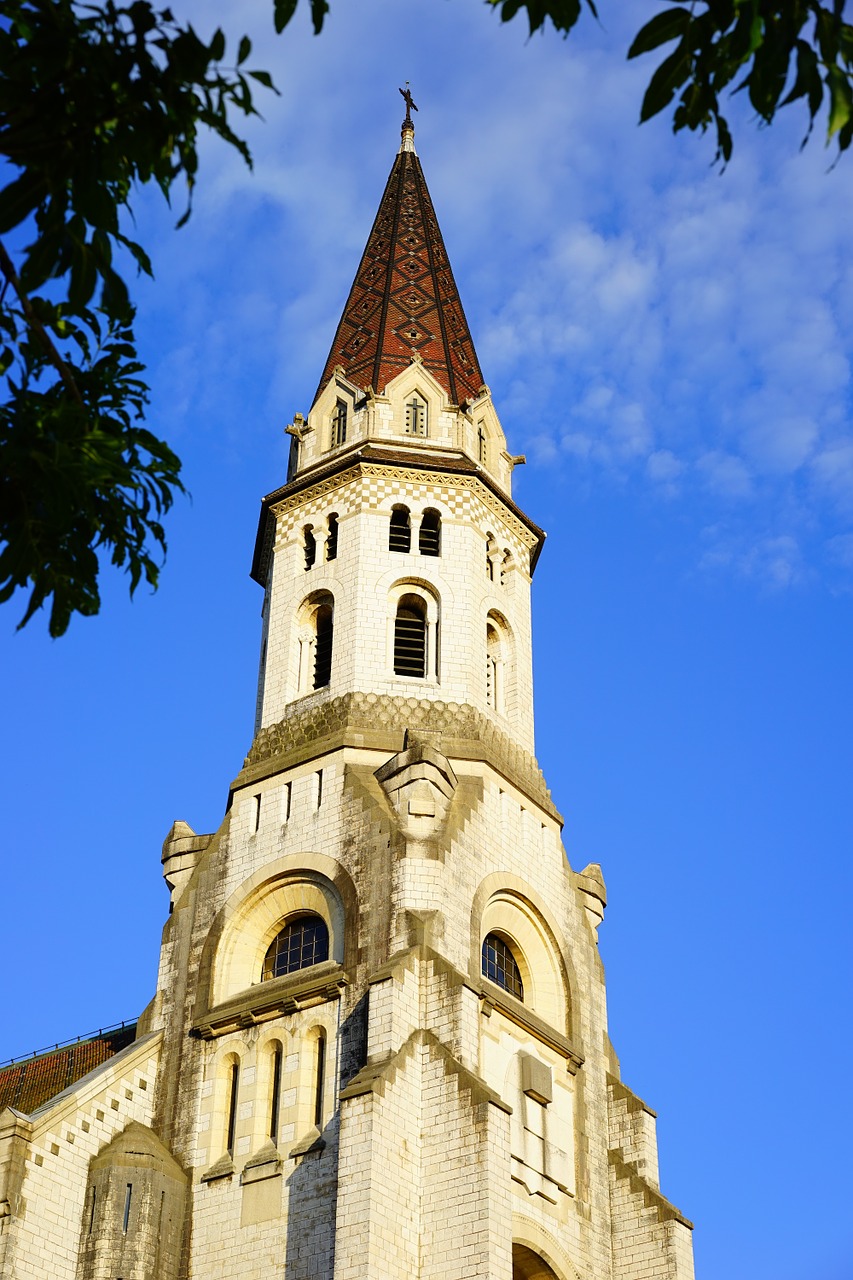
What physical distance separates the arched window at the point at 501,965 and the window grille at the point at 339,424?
539 inches

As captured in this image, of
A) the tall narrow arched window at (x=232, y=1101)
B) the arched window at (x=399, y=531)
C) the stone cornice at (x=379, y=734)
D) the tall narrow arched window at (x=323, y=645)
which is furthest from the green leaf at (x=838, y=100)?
the arched window at (x=399, y=531)

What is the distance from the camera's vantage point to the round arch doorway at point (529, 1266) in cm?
3138

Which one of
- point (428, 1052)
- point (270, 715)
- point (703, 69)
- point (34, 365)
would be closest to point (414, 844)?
point (428, 1052)

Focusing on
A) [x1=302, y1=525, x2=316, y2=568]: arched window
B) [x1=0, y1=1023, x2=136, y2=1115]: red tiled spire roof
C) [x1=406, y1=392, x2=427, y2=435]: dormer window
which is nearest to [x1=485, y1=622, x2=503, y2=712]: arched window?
[x1=302, y1=525, x2=316, y2=568]: arched window

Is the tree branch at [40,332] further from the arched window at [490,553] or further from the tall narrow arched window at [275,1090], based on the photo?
the arched window at [490,553]

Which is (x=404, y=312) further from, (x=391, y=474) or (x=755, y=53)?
(x=755, y=53)

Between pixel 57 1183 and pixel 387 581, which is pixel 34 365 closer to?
pixel 57 1183

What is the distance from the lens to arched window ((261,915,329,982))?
3406 centimetres

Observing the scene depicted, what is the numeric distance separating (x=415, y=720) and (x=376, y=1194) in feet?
38.3

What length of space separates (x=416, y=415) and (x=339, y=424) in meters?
2.02

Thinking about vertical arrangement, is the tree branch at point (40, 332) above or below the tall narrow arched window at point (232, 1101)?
below

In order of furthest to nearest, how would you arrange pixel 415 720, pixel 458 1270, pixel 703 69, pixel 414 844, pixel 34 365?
1. pixel 415 720
2. pixel 414 844
3. pixel 458 1270
4. pixel 34 365
5. pixel 703 69

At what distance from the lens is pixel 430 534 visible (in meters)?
40.5

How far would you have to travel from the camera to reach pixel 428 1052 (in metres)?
30.3
